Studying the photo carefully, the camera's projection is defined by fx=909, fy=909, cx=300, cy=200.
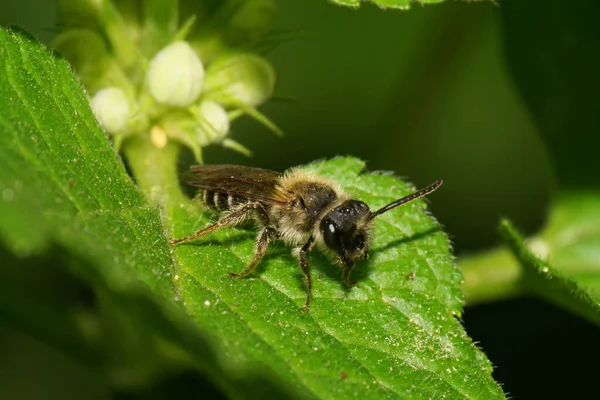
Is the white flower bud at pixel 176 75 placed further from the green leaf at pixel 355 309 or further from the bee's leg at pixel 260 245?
the bee's leg at pixel 260 245

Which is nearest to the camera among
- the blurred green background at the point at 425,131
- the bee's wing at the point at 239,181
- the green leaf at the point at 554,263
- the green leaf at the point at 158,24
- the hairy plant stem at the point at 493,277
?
the green leaf at the point at 158,24

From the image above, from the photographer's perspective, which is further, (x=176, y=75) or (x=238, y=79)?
(x=238, y=79)

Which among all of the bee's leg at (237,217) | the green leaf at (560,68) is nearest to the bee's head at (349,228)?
the bee's leg at (237,217)

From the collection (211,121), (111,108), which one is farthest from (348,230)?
(111,108)

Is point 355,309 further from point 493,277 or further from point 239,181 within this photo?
point 493,277

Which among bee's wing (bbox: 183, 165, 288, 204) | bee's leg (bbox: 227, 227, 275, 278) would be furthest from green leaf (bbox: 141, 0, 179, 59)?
bee's leg (bbox: 227, 227, 275, 278)

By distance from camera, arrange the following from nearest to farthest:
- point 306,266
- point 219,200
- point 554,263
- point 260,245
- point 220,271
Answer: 1. point 220,271
2. point 306,266
3. point 260,245
4. point 219,200
5. point 554,263

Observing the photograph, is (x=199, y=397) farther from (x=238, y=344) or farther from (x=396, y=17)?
(x=396, y=17)
